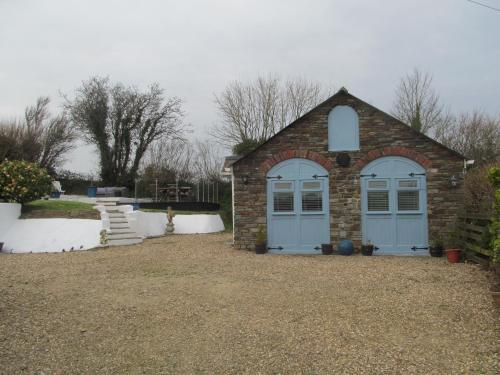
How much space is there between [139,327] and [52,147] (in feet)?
92.5

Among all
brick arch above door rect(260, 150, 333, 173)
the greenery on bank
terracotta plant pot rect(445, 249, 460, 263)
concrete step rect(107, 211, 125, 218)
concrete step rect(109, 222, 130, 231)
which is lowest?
terracotta plant pot rect(445, 249, 460, 263)

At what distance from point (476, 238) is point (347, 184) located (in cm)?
367

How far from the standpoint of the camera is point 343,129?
39.2 feet

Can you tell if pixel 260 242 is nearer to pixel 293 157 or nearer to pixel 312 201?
pixel 312 201

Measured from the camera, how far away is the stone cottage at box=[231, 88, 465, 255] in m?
11.4

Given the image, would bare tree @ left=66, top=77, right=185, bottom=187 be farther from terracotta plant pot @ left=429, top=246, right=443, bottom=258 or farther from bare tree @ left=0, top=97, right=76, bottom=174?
terracotta plant pot @ left=429, top=246, right=443, bottom=258

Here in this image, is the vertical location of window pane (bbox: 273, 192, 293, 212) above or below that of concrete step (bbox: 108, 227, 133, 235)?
above

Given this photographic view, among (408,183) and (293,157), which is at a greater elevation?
(293,157)

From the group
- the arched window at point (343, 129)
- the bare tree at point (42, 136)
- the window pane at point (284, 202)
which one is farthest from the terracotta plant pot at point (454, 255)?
the bare tree at point (42, 136)

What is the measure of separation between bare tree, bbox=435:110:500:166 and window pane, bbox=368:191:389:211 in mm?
13373

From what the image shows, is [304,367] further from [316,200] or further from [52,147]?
[52,147]

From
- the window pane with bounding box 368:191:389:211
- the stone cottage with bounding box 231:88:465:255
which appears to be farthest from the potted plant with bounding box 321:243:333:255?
the window pane with bounding box 368:191:389:211

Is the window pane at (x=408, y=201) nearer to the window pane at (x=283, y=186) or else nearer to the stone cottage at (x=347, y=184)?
the stone cottage at (x=347, y=184)

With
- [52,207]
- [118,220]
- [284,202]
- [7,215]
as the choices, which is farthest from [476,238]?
[7,215]
